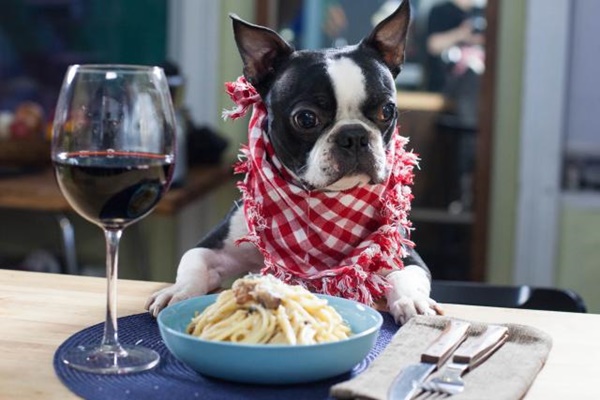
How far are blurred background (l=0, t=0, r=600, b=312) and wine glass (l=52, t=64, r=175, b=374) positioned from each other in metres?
2.11

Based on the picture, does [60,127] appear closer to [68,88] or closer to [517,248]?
[68,88]

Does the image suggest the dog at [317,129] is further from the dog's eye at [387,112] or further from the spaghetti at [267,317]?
the spaghetti at [267,317]

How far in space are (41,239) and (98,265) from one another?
0.73ft

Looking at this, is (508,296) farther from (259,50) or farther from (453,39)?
(453,39)

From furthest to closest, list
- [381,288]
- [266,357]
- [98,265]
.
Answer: [98,265] < [381,288] < [266,357]

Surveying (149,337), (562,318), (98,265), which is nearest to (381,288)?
(562,318)

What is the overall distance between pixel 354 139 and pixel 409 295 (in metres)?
0.26

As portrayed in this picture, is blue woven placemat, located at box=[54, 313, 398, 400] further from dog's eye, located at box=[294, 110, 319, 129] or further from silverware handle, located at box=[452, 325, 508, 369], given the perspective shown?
dog's eye, located at box=[294, 110, 319, 129]

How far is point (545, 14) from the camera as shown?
328cm

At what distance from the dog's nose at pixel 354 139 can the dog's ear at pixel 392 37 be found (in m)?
0.13

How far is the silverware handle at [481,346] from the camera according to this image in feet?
3.20

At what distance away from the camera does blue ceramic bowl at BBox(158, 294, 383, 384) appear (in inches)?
36.2

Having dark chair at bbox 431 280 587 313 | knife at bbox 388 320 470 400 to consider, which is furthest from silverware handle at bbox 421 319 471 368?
dark chair at bbox 431 280 587 313

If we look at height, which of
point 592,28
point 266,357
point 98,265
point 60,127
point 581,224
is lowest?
point 98,265
